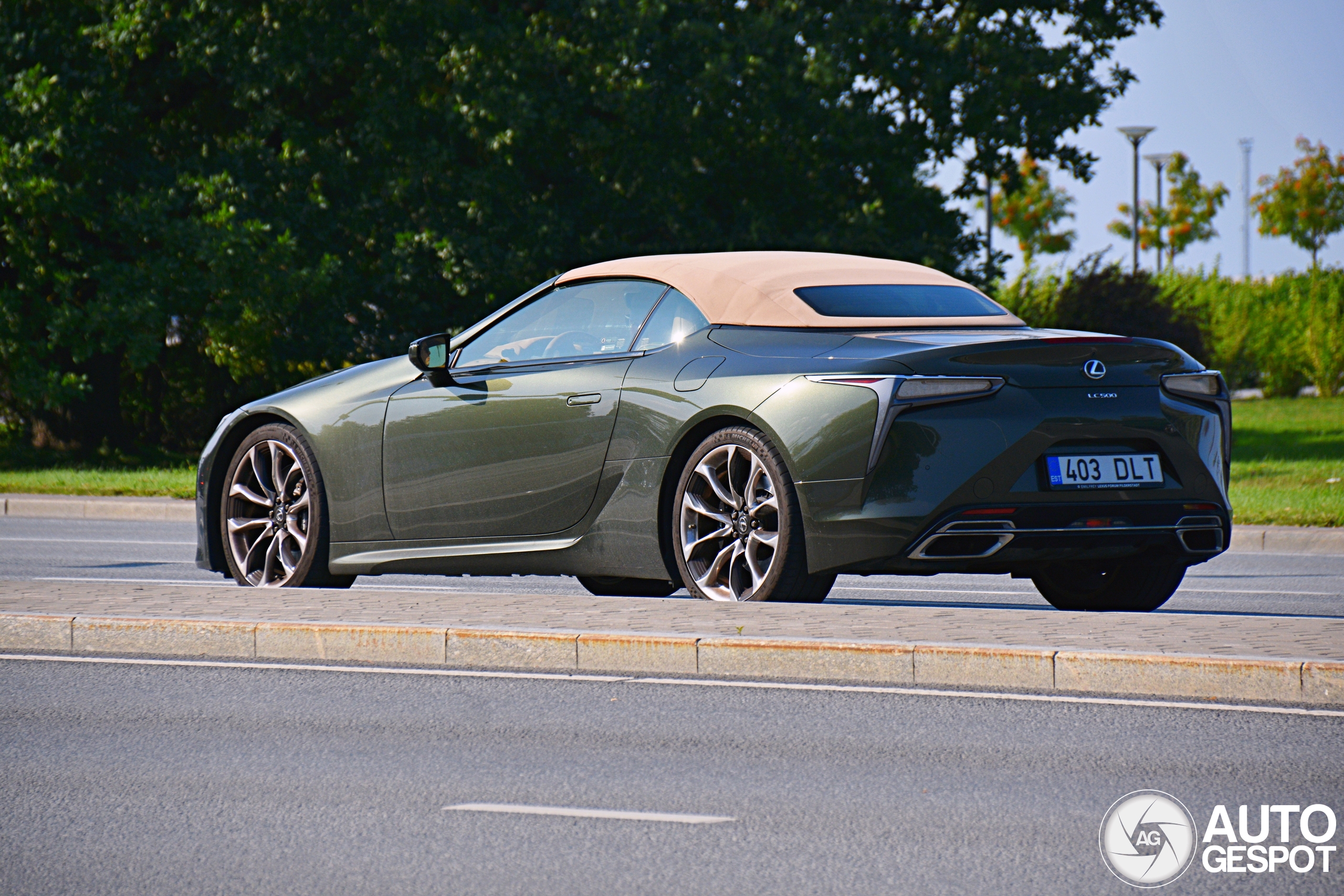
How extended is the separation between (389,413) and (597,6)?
1513cm

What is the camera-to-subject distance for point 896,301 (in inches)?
299

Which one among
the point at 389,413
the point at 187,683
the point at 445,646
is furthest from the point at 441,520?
the point at 187,683

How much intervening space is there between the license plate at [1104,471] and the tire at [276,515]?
11.8 ft

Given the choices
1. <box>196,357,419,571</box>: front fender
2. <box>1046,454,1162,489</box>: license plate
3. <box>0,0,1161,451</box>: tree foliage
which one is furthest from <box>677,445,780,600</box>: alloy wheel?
<box>0,0,1161,451</box>: tree foliage

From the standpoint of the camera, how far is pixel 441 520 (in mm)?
7996

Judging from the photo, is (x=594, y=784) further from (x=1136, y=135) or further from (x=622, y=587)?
(x=1136, y=135)

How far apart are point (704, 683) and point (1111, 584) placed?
8.18ft

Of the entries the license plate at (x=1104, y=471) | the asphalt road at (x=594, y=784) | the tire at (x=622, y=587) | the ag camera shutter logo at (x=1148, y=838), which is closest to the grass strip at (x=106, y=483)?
the tire at (x=622, y=587)

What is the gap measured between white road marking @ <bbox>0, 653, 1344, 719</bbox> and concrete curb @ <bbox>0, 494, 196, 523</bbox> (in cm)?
969

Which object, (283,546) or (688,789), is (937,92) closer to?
(283,546)

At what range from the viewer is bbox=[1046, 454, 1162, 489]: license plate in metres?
6.69

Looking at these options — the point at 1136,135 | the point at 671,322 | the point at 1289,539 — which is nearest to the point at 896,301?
the point at 671,322

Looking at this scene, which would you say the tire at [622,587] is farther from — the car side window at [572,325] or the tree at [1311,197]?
the tree at [1311,197]

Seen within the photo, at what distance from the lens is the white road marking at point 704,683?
5773 millimetres
